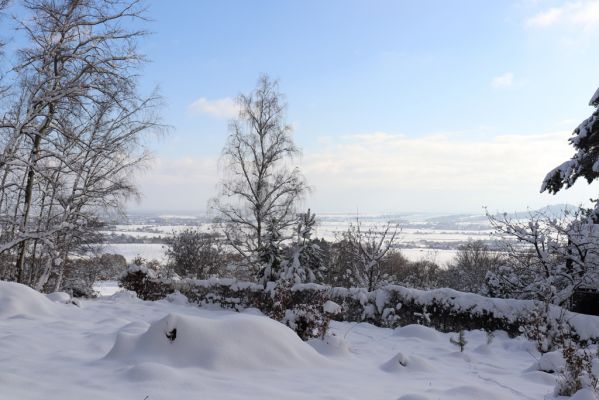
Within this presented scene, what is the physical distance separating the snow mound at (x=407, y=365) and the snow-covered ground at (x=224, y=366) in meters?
0.01

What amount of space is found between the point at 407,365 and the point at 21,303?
6.74m

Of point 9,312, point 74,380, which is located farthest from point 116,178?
point 74,380

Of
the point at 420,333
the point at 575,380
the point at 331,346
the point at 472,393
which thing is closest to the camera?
the point at 472,393

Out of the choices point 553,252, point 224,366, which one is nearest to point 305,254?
point 553,252

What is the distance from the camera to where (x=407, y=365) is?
550 cm

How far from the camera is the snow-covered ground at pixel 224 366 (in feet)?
12.2

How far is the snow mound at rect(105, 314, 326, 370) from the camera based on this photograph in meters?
4.63

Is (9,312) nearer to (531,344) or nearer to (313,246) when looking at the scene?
(531,344)

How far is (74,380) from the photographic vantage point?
3.79 metres

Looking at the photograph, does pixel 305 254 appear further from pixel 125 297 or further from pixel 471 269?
pixel 471 269

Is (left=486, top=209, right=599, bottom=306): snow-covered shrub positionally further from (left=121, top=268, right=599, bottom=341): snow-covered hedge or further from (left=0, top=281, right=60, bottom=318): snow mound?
(left=0, top=281, right=60, bottom=318): snow mound

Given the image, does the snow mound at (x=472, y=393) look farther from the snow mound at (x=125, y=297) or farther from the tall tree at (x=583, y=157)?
the snow mound at (x=125, y=297)

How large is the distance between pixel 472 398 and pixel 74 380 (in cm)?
365

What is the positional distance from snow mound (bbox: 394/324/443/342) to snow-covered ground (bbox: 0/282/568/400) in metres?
1.00
